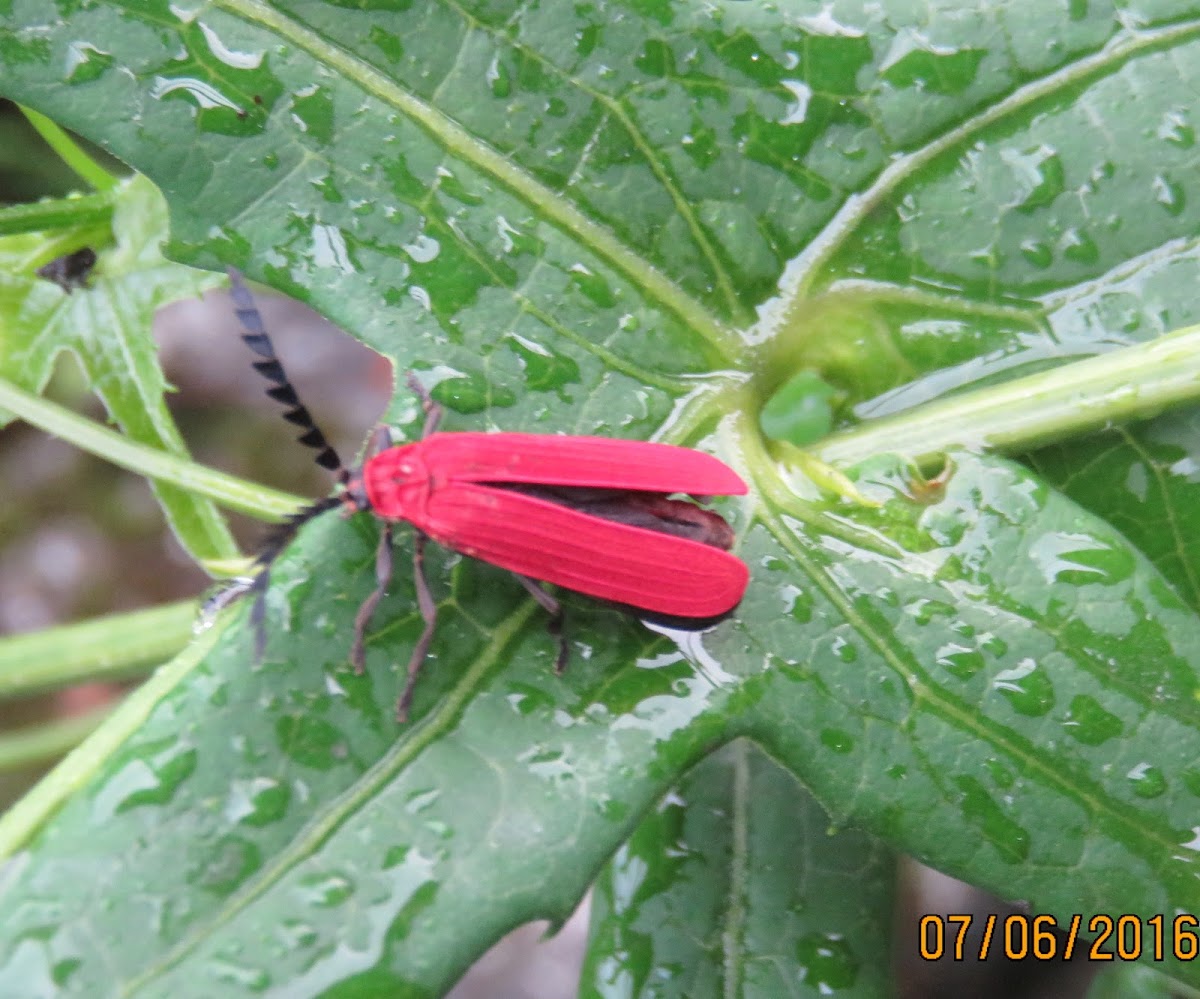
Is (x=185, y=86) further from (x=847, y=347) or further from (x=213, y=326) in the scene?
(x=213, y=326)

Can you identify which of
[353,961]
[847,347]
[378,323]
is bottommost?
[353,961]

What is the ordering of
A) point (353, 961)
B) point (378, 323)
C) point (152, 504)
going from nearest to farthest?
point (353, 961) → point (378, 323) → point (152, 504)

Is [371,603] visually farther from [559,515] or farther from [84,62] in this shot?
[84,62]

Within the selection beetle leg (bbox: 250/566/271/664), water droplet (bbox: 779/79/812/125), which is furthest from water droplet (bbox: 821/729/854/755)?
water droplet (bbox: 779/79/812/125)

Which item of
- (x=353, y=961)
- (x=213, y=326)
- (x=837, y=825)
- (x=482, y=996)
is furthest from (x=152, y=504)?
(x=837, y=825)

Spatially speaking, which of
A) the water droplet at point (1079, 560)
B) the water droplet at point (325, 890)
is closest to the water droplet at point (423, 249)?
the water droplet at point (325, 890)

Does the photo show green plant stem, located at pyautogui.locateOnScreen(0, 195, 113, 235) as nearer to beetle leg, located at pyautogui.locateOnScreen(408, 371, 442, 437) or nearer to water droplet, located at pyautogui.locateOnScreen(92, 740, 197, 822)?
beetle leg, located at pyautogui.locateOnScreen(408, 371, 442, 437)
